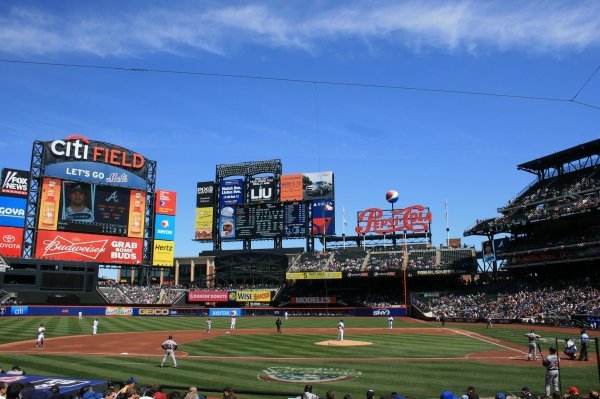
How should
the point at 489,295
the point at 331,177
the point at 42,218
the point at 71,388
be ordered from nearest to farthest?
the point at 71,388
the point at 489,295
the point at 42,218
the point at 331,177

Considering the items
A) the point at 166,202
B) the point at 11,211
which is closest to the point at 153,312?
the point at 166,202

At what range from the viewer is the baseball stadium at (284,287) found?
2170cm

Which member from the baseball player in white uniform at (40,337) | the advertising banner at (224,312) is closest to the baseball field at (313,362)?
the baseball player in white uniform at (40,337)

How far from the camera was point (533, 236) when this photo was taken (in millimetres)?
59250

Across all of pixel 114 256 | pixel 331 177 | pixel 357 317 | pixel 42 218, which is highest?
pixel 331 177

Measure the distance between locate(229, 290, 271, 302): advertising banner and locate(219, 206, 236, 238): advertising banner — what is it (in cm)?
1089

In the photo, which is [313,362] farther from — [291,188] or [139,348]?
[291,188]

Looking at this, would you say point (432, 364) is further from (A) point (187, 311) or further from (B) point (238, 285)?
(B) point (238, 285)

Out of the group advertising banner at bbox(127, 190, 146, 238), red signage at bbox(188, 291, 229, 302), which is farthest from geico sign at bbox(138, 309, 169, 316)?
advertising banner at bbox(127, 190, 146, 238)

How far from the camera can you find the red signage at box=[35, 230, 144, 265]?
2663 inches

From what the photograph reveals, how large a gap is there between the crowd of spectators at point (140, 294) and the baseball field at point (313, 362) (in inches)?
1328

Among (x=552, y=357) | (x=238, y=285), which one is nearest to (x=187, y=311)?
(x=238, y=285)

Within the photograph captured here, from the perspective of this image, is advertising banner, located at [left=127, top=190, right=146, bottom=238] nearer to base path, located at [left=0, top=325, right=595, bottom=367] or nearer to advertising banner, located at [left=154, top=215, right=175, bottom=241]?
advertising banner, located at [left=154, top=215, right=175, bottom=241]

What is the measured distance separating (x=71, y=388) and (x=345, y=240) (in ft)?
241
